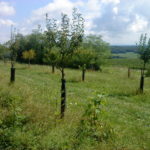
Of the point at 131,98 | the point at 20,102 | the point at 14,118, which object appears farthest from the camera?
the point at 131,98

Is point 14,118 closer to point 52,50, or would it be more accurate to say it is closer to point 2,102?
point 2,102

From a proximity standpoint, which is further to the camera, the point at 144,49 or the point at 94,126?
the point at 144,49

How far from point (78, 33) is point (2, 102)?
3379 mm

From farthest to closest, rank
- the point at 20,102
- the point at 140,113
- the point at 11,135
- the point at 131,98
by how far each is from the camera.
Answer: the point at 131,98
the point at 140,113
the point at 20,102
the point at 11,135

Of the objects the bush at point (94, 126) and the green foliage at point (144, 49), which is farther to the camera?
the green foliage at point (144, 49)

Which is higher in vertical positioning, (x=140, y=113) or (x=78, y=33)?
(x=78, y=33)

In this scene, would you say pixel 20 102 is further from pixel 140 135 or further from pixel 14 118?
pixel 140 135

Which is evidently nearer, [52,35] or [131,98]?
[52,35]

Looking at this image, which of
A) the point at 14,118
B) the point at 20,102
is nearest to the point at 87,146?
the point at 14,118

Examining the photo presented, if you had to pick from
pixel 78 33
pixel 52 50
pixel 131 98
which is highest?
pixel 78 33

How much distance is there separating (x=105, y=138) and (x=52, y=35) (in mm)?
3502

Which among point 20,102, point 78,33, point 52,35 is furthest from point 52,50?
point 20,102

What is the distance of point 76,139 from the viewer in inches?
222

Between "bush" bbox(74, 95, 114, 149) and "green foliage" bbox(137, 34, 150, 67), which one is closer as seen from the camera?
"bush" bbox(74, 95, 114, 149)
